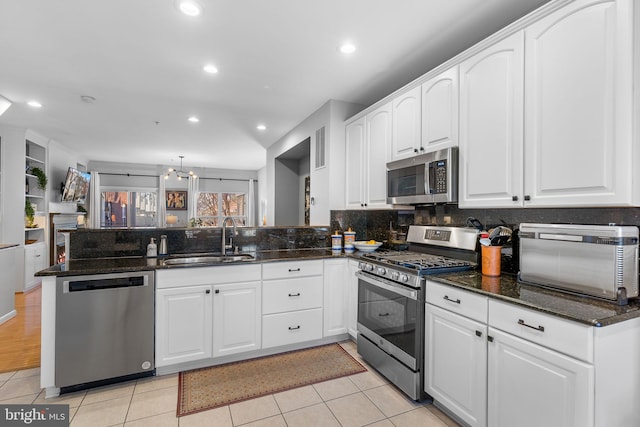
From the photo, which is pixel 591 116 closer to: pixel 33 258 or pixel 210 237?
pixel 210 237

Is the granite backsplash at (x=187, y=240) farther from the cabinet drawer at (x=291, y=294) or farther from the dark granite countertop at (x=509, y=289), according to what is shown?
the cabinet drawer at (x=291, y=294)

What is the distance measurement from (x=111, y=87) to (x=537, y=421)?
4.35m

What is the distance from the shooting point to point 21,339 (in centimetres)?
311

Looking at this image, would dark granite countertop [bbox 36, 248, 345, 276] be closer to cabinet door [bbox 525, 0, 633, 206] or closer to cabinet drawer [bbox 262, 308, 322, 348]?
cabinet drawer [bbox 262, 308, 322, 348]

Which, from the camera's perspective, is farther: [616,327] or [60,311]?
[60,311]

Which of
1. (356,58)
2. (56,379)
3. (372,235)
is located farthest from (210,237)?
(356,58)

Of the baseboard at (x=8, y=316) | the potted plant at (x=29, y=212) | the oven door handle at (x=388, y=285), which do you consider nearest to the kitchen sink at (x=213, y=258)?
the oven door handle at (x=388, y=285)

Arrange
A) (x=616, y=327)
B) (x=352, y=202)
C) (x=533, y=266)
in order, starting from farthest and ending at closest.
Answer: (x=352, y=202) < (x=533, y=266) < (x=616, y=327)

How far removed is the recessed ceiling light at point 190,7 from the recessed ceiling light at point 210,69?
744 millimetres

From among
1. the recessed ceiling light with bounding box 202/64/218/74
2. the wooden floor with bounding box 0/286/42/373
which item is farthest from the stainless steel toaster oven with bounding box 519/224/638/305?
the wooden floor with bounding box 0/286/42/373

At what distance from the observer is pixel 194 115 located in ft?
13.8

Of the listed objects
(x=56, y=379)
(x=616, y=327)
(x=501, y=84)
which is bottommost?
(x=56, y=379)

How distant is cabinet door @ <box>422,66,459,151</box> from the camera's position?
218 cm

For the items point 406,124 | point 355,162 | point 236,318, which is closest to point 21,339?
point 236,318
